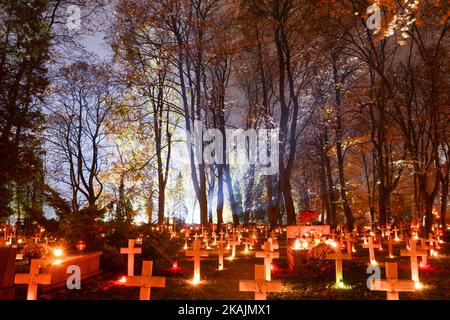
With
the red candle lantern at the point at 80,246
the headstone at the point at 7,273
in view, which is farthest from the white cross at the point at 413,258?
the red candle lantern at the point at 80,246

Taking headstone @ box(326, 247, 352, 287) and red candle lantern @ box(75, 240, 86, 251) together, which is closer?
headstone @ box(326, 247, 352, 287)

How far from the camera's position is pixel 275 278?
11164 millimetres

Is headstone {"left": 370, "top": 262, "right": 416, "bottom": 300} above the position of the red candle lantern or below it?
below

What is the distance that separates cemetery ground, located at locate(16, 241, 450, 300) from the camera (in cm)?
862

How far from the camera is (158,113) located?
28875 millimetres

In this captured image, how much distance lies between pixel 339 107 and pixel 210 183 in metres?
16.2

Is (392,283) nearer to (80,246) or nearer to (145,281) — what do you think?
(145,281)

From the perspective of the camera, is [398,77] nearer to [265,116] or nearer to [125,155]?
[265,116]

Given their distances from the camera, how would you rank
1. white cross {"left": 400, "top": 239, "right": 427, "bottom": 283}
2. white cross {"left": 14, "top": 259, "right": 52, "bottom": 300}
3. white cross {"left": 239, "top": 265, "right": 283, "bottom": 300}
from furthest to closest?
white cross {"left": 400, "top": 239, "right": 427, "bottom": 283}, white cross {"left": 14, "top": 259, "right": 52, "bottom": 300}, white cross {"left": 239, "top": 265, "right": 283, "bottom": 300}

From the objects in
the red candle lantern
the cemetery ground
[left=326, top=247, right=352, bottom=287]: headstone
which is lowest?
the cemetery ground

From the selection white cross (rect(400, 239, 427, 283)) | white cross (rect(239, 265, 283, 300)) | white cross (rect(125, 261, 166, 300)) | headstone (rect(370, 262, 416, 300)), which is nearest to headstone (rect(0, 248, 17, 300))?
white cross (rect(125, 261, 166, 300))

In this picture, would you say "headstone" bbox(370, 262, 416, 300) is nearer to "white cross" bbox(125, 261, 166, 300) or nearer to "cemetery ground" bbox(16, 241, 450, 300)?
"cemetery ground" bbox(16, 241, 450, 300)

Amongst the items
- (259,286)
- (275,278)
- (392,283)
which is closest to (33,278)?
(259,286)

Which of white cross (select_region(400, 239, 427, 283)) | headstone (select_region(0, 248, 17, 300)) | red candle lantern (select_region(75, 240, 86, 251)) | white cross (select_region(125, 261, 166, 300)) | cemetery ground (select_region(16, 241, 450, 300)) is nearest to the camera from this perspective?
white cross (select_region(125, 261, 166, 300))
